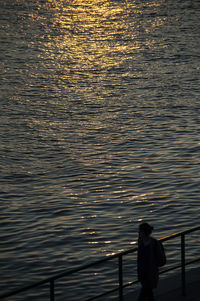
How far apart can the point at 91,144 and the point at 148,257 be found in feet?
69.5

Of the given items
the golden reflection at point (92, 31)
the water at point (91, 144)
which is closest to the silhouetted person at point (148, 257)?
the water at point (91, 144)

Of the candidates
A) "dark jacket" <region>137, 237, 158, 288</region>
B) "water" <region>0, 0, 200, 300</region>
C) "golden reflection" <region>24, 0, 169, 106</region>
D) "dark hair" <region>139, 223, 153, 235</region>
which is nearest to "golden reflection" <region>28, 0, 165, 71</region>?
"golden reflection" <region>24, 0, 169, 106</region>

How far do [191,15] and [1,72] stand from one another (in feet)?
123

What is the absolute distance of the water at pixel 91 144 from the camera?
21906 millimetres

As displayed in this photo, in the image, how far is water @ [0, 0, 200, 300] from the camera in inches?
862

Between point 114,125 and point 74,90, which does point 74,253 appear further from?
point 74,90

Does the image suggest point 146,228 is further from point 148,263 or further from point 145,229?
point 148,263

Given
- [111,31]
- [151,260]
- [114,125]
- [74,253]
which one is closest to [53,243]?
[74,253]

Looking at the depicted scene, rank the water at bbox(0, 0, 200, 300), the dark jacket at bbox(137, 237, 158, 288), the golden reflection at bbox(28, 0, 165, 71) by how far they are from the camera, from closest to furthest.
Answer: the dark jacket at bbox(137, 237, 158, 288), the water at bbox(0, 0, 200, 300), the golden reflection at bbox(28, 0, 165, 71)

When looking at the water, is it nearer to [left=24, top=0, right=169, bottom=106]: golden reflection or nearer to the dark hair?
[left=24, top=0, right=169, bottom=106]: golden reflection

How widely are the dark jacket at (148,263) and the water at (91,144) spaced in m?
7.06

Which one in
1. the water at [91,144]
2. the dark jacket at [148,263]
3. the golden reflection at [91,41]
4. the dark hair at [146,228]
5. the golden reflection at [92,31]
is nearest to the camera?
the dark hair at [146,228]

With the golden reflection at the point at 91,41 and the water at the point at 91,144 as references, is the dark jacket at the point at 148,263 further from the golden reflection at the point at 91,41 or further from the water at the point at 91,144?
the golden reflection at the point at 91,41

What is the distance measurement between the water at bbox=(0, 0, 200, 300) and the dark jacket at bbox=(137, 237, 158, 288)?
7057 millimetres
